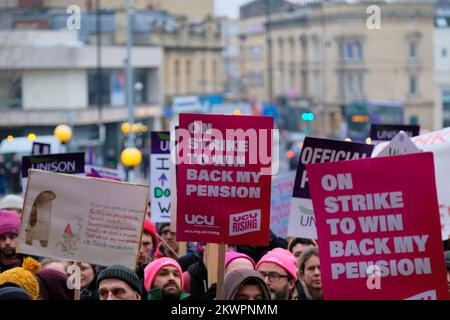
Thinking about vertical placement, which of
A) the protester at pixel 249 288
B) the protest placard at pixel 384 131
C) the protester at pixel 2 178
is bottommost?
the protester at pixel 2 178

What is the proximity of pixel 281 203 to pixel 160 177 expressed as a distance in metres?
1.18

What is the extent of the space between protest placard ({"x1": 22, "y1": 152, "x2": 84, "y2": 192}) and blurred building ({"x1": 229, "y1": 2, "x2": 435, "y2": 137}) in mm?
61863

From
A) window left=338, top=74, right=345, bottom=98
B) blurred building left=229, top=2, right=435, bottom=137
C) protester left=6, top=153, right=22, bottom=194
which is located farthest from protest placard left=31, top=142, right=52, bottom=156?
window left=338, top=74, right=345, bottom=98

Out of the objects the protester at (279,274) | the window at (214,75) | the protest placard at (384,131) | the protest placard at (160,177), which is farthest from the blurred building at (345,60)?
the protester at (279,274)

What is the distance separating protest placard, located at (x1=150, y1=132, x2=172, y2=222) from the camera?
12023mm

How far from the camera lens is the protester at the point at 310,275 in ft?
28.8

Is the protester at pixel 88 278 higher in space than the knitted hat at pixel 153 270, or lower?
lower

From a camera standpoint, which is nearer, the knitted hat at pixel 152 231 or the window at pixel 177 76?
the knitted hat at pixel 152 231

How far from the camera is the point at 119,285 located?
723 centimetres

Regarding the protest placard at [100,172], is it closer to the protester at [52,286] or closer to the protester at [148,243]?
the protester at [148,243]

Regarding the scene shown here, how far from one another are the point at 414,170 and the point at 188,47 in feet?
199

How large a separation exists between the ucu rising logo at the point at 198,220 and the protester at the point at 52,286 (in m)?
1.00

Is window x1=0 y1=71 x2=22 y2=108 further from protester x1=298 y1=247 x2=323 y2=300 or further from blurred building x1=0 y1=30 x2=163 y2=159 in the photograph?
protester x1=298 y1=247 x2=323 y2=300

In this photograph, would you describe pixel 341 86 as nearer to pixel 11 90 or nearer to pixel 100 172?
pixel 11 90
